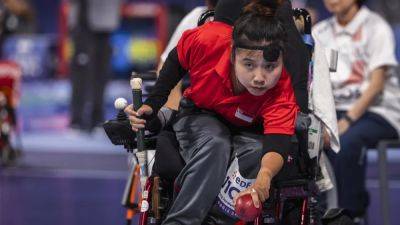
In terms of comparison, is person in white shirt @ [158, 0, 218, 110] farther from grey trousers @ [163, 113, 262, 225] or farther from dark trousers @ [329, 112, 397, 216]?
dark trousers @ [329, 112, 397, 216]

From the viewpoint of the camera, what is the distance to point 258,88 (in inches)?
143

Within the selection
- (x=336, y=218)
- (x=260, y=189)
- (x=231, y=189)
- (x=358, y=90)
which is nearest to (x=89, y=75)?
(x=358, y=90)

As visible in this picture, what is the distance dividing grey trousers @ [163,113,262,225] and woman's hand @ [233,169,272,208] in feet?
0.44

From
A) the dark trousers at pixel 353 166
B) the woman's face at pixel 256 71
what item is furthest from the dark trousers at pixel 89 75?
the woman's face at pixel 256 71

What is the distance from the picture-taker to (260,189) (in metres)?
3.48

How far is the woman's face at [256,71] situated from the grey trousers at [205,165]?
0.22 meters

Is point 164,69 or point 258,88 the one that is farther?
point 164,69

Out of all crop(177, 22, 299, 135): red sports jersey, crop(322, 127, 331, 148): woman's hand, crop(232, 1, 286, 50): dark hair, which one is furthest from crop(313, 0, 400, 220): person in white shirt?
crop(232, 1, 286, 50): dark hair

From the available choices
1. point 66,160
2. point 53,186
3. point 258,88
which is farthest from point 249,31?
point 66,160

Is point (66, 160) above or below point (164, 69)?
below

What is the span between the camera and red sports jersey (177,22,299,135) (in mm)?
3729

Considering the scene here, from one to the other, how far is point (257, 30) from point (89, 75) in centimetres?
700

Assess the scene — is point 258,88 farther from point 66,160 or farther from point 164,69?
point 66,160

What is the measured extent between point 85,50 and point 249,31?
6962mm
